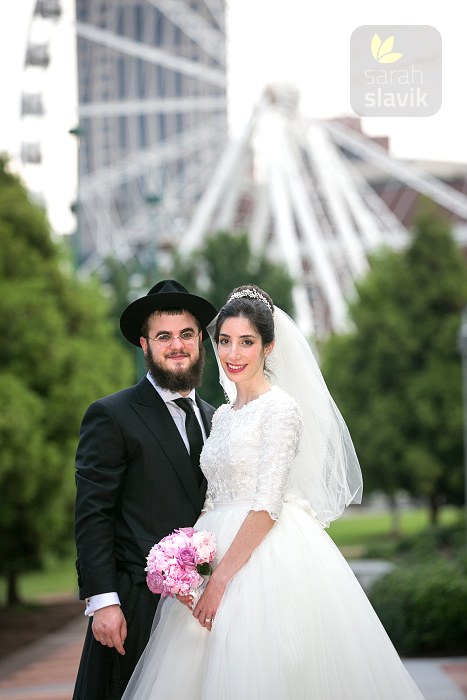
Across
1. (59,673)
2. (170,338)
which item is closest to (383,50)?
(170,338)

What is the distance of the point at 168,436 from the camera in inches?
192

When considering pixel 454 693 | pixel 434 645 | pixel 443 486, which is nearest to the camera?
pixel 454 693

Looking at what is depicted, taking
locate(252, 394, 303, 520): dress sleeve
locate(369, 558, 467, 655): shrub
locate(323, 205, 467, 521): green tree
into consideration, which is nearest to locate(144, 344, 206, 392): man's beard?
locate(252, 394, 303, 520): dress sleeve

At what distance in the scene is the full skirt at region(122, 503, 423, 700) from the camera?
14.3 ft

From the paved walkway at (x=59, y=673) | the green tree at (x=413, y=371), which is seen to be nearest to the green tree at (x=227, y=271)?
the green tree at (x=413, y=371)

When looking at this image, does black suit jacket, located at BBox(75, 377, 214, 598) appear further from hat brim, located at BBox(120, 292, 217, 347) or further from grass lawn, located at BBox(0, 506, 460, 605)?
grass lawn, located at BBox(0, 506, 460, 605)

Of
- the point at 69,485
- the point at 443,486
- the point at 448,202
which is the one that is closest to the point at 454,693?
the point at 69,485

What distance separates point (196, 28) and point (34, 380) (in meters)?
21.7

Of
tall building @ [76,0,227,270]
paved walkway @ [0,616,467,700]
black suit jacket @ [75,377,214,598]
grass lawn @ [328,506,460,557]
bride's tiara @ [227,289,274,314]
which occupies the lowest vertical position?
grass lawn @ [328,506,460,557]

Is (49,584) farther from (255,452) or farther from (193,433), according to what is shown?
(255,452)

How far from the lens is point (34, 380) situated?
1686 cm

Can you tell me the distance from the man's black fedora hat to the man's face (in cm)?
3

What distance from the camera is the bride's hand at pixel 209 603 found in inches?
177

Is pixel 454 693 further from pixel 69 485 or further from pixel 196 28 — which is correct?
pixel 196 28
